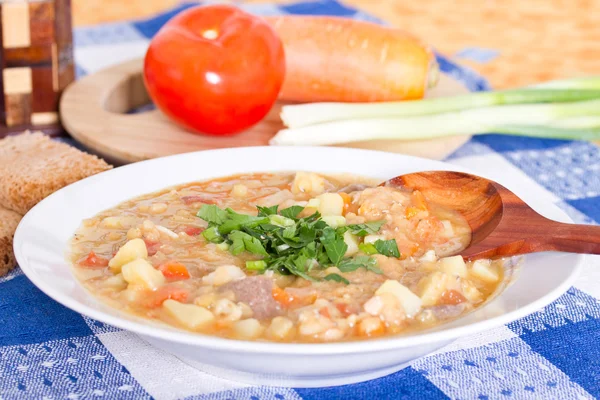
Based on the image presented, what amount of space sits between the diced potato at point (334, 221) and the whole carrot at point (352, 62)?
67.4 inches

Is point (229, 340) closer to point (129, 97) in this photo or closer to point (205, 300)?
point (205, 300)

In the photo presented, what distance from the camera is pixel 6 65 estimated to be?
12.9 feet

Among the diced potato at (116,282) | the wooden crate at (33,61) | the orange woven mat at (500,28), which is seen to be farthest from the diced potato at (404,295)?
the orange woven mat at (500,28)

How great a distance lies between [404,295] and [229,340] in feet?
1.76

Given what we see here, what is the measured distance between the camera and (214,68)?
377 centimetres

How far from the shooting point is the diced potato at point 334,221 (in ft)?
8.94

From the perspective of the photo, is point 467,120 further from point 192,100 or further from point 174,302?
point 174,302

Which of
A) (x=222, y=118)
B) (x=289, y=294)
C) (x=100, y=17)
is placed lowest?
(x=100, y=17)

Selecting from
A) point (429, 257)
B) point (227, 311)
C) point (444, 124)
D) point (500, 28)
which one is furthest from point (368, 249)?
point (500, 28)

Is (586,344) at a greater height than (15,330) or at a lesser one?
greater

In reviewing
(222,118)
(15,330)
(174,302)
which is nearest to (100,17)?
(222,118)

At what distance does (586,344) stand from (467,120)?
1.58 meters

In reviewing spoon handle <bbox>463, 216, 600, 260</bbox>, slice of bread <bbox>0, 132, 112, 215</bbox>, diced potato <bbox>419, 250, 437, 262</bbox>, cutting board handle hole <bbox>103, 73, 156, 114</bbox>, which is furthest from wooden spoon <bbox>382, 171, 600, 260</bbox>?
cutting board handle hole <bbox>103, 73, 156, 114</bbox>

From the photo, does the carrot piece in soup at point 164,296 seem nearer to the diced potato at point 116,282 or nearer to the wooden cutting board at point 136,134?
the diced potato at point 116,282
